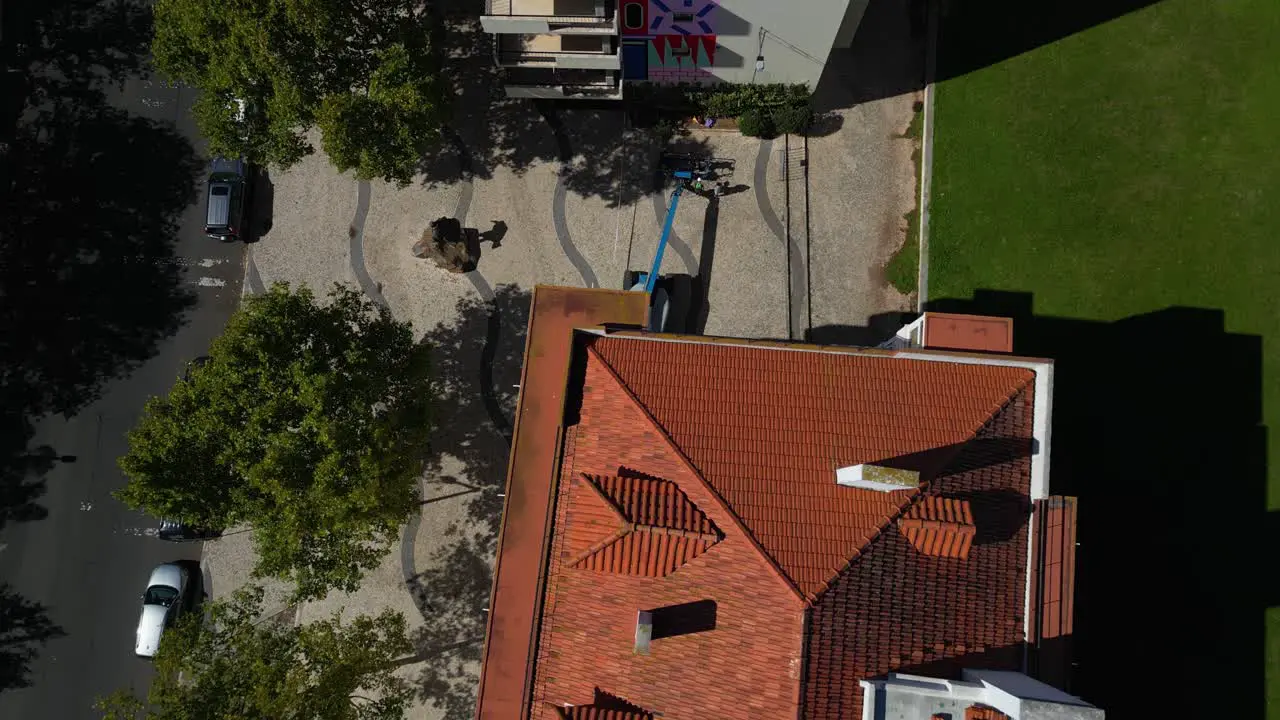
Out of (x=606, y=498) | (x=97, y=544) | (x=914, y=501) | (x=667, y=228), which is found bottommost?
(x=97, y=544)

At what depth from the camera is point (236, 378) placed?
92.1ft

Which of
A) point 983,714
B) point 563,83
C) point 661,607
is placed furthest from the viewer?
point 563,83

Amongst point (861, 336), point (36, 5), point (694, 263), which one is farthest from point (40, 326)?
point (861, 336)

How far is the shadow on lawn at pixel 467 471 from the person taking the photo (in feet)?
122

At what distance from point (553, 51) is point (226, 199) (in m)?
20.3

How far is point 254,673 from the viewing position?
2839 cm

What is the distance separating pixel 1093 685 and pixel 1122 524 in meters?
8.02

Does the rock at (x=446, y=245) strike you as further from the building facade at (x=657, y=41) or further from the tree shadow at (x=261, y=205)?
the tree shadow at (x=261, y=205)

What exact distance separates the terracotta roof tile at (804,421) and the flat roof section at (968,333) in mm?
1229

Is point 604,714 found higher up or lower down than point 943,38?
lower down

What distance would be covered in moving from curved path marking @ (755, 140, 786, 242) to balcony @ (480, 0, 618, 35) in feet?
36.7

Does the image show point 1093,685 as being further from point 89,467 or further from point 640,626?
point 89,467

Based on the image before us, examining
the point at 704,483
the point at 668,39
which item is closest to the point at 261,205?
the point at 668,39

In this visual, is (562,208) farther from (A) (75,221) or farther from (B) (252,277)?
(A) (75,221)
